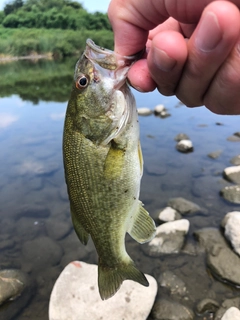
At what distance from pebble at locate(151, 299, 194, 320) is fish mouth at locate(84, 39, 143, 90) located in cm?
371

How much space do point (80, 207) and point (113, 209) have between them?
0.24 m

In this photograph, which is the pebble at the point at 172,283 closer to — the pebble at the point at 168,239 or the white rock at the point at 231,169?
the pebble at the point at 168,239

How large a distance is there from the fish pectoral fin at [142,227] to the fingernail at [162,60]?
1093mm

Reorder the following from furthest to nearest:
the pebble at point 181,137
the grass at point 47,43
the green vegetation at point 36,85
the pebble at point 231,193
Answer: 1. the grass at point 47,43
2. the green vegetation at point 36,85
3. the pebble at point 181,137
4. the pebble at point 231,193

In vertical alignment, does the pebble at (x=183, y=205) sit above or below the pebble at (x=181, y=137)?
above

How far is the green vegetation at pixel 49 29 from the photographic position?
44719 mm

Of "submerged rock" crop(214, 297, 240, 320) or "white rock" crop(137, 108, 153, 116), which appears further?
"white rock" crop(137, 108, 153, 116)

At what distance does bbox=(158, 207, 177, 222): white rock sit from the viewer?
21.2 feet

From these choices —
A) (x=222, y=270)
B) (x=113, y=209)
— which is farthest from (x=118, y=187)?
(x=222, y=270)

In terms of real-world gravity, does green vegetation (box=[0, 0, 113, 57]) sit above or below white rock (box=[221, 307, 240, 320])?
below

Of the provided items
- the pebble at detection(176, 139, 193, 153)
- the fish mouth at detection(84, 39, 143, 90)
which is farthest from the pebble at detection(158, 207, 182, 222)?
the fish mouth at detection(84, 39, 143, 90)

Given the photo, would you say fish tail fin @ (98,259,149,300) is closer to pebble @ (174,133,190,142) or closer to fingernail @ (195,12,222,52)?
fingernail @ (195,12,222,52)

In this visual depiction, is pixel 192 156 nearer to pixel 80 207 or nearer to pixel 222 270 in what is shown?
pixel 222 270

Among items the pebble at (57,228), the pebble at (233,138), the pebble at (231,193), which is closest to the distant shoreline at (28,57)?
the pebble at (233,138)
